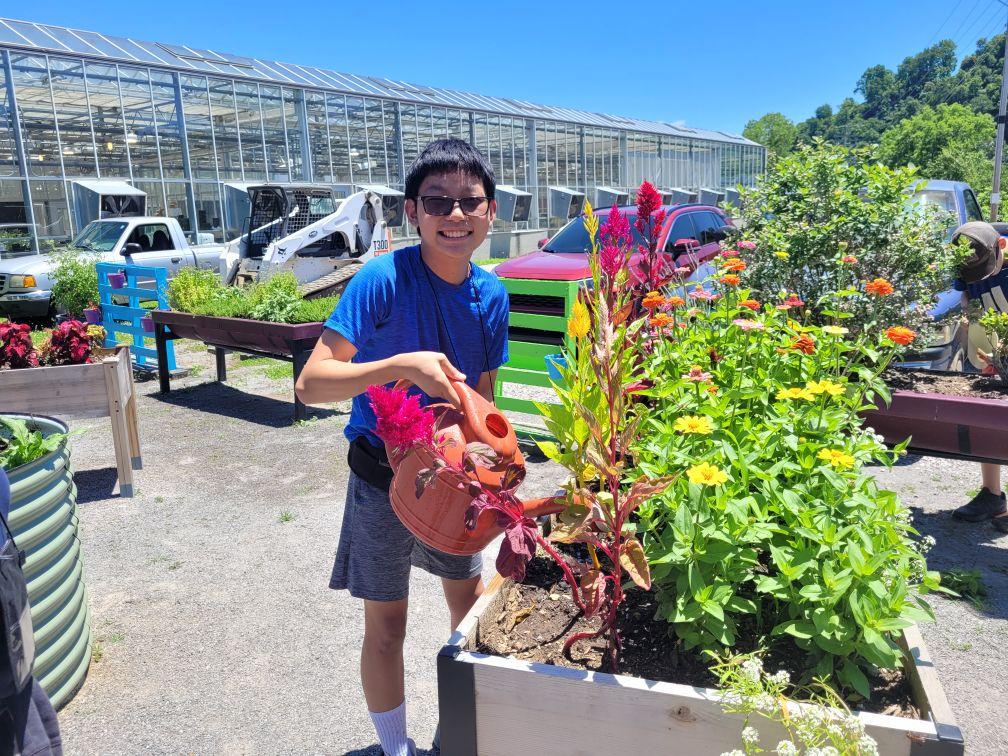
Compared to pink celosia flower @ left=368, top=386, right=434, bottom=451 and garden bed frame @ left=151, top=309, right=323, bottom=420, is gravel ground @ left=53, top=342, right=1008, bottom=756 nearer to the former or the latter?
garden bed frame @ left=151, top=309, right=323, bottom=420

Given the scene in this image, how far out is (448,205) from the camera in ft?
5.74

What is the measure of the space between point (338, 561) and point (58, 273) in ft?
34.3

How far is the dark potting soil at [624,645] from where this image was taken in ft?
4.73

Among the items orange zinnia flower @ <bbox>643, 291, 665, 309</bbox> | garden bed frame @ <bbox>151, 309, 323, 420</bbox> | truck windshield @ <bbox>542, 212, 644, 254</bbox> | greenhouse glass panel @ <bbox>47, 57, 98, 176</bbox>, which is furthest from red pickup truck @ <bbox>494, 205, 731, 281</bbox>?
greenhouse glass panel @ <bbox>47, 57, 98, 176</bbox>

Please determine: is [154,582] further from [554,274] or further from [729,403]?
[554,274]

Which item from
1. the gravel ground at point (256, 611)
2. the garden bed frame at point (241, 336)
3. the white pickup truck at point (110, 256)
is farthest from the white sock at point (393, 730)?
the white pickup truck at point (110, 256)

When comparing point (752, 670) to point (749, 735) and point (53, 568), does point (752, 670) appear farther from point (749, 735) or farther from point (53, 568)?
point (53, 568)

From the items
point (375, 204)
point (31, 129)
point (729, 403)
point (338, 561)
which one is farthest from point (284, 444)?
point (31, 129)

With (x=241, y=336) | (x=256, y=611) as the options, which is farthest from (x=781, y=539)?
(x=241, y=336)

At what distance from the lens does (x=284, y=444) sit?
5652 millimetres

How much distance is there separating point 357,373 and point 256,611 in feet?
6.89

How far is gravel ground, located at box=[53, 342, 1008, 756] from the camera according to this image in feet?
8.03

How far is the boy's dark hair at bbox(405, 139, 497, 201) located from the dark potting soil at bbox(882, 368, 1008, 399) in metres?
2.69

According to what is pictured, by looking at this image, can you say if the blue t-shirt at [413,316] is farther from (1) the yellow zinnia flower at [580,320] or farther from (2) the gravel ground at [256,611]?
(2) the gravel ground at [256,611]
